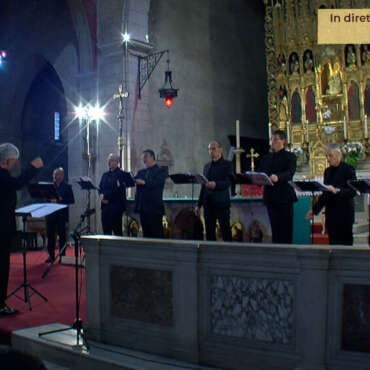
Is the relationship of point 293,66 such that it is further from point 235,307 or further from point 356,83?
point 235,307

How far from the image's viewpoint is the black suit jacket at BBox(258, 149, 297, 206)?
5.31 metres

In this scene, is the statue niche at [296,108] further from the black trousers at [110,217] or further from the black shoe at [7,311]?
the black shoe at [7,311]

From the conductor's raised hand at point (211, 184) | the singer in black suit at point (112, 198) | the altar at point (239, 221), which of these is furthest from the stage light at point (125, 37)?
the conductor's raised hand at point (211, 184)

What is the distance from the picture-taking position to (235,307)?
3.37 metres

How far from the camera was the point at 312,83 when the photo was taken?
1259 centimetres

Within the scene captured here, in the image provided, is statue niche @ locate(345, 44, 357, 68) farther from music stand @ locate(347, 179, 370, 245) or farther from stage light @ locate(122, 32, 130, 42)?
music stand @ locate(347, 179, 370, 245)

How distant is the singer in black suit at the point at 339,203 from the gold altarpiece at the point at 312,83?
631cm

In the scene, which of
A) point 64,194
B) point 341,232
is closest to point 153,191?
point 341,232

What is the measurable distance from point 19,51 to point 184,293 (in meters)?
11.6

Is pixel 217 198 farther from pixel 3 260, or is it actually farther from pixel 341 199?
pixel 3 260

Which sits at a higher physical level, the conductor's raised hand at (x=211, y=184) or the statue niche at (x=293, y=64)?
the statue niche at (x=293, y=64)

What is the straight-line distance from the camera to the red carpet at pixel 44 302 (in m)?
4.83

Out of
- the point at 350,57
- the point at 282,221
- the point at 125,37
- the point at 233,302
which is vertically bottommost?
the point at 233,302

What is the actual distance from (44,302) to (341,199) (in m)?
3.29
